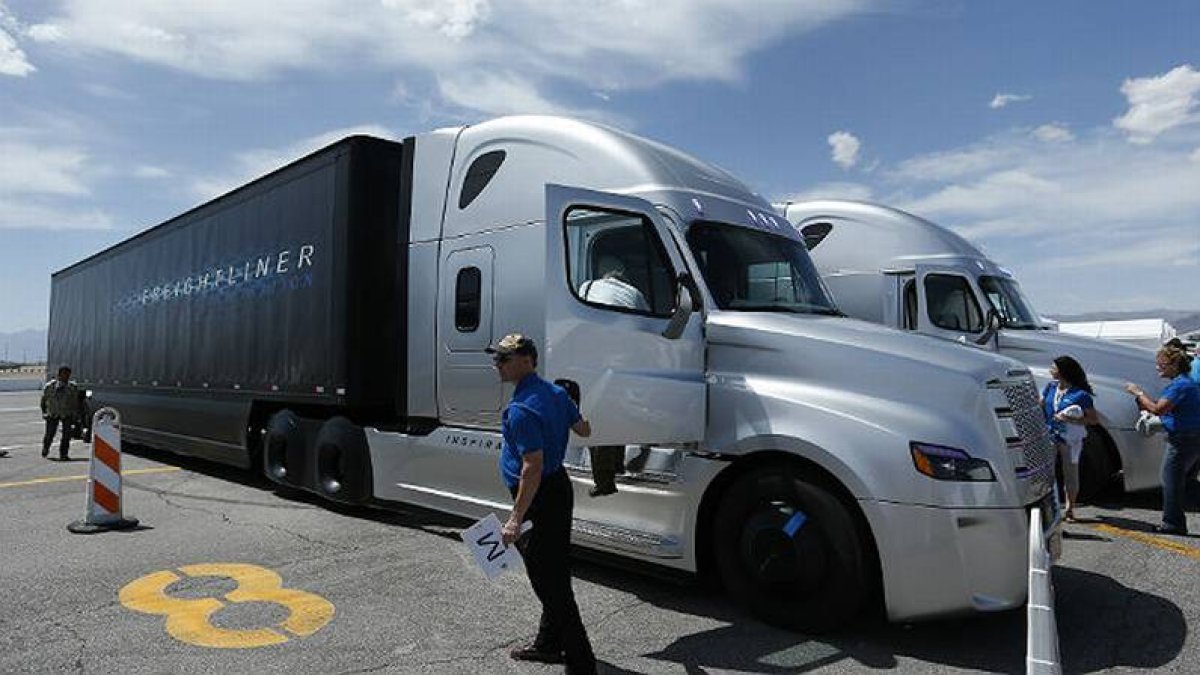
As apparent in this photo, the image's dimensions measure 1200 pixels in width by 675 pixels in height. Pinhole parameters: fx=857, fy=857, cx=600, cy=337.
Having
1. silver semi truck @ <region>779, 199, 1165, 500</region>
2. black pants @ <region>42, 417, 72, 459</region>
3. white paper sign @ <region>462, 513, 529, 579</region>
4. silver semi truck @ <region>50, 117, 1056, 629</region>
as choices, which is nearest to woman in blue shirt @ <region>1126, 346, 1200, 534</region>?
silver semi truck @ <region>779, 199, 1165, 500</region>

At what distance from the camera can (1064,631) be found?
471 centimetres

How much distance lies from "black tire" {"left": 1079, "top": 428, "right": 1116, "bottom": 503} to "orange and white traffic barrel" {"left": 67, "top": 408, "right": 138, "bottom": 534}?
9.00m

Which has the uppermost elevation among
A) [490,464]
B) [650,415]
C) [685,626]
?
[650,415]

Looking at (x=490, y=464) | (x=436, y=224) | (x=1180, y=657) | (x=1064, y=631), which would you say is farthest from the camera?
(x=436, y=224)

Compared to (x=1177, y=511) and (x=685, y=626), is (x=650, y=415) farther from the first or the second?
(x=1177, y=511)

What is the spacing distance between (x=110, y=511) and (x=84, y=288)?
1006 cm

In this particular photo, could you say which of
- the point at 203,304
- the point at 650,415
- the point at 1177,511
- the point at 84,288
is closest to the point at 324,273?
the point at 203,304

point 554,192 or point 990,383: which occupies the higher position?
point 554,192

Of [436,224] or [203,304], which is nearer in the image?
[436,224]

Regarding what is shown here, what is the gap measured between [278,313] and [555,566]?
19.2 ft

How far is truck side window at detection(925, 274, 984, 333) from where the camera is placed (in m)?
9.61

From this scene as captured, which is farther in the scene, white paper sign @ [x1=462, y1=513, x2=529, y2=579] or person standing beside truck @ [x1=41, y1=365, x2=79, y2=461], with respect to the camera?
person standing beside truck @ [x1=41, y1=365, x2=79, y2=461]

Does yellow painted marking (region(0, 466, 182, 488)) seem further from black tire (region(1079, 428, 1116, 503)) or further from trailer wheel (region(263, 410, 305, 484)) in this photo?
black tire (region(1079, 428, 1116, 503))

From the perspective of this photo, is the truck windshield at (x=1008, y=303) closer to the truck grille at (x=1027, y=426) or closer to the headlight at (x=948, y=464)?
the truck grille at (x=1027, y=426)
